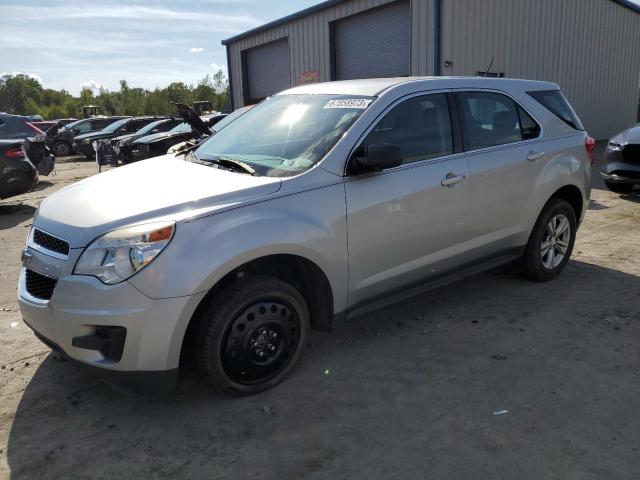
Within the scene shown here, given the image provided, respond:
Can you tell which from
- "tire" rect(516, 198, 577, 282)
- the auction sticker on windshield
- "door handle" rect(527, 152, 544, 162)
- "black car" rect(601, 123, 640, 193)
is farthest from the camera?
"black car" rect(601, 123, 640, 193)

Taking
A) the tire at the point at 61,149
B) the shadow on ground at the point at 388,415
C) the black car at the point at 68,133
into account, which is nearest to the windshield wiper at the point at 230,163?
the shadow on ground at the point at 388,415

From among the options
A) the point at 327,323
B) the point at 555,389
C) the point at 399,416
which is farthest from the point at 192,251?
the point at 555,389

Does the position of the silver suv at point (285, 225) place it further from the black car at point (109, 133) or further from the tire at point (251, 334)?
the black car at point (109, 133)

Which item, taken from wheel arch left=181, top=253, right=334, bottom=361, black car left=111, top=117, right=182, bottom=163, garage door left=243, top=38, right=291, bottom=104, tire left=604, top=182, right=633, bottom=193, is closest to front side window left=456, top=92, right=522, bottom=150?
wheel arch left=181, top=253, right=334, bottom=361

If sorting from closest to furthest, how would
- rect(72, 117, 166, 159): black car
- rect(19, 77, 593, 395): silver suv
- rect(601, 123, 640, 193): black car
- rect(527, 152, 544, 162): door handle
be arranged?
rect(19, 77, 593, 395): silver suv, rect(527, 152, 544, 162): door handle, rect(601, 123, 640, 193): black car, rect(72, 117, 166, 159): black car

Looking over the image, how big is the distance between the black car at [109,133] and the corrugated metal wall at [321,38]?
427 cm

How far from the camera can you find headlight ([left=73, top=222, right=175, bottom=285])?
8.16 feet

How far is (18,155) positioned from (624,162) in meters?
9.80

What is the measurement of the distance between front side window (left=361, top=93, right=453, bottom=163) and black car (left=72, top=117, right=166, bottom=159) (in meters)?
18.2

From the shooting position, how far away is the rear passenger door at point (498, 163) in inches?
152

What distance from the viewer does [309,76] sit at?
55.8 ft

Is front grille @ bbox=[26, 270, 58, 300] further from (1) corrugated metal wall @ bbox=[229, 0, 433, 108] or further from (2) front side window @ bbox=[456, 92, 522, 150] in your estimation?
(1) corrugated metal wall @ bbox=[229, 0, 433, 108]

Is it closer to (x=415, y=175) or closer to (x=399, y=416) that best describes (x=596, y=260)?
(x=415, y=175)

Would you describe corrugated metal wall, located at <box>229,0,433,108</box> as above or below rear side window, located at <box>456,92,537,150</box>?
above
